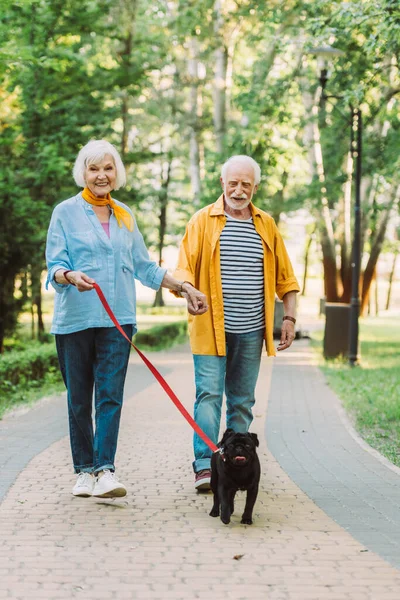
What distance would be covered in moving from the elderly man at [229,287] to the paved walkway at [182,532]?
2.30 feet

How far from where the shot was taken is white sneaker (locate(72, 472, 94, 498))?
5762 millimetres

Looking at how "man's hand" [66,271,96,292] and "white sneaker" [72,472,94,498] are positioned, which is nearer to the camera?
"man's hand" [66,271,96,292]

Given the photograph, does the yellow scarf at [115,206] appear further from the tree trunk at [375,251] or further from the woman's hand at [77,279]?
the tree trunk at [375,251]

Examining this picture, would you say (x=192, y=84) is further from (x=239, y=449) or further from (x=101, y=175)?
(x=239, y=449)

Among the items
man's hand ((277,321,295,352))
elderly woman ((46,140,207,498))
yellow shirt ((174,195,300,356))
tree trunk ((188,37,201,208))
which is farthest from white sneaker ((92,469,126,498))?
tree trunk ((188,37,201,208))

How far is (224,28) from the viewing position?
25.1 metres

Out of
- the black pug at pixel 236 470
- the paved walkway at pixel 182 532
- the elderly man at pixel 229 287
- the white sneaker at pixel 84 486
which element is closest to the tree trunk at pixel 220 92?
the paved walkway at pixel 182 532

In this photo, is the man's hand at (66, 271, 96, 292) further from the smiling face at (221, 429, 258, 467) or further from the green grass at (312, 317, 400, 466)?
the green grass at (312, 317, 400, 466)

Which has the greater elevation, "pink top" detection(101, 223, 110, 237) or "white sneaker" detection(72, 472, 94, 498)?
"pink top" detection(101, 223, 110, 237)

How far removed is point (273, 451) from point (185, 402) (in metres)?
3.74

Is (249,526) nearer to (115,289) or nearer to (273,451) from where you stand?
(115,289)

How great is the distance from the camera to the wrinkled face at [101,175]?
18.7 ft

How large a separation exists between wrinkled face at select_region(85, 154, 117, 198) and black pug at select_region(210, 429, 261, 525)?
1604 mm

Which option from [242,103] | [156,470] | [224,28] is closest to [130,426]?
[156,470]
